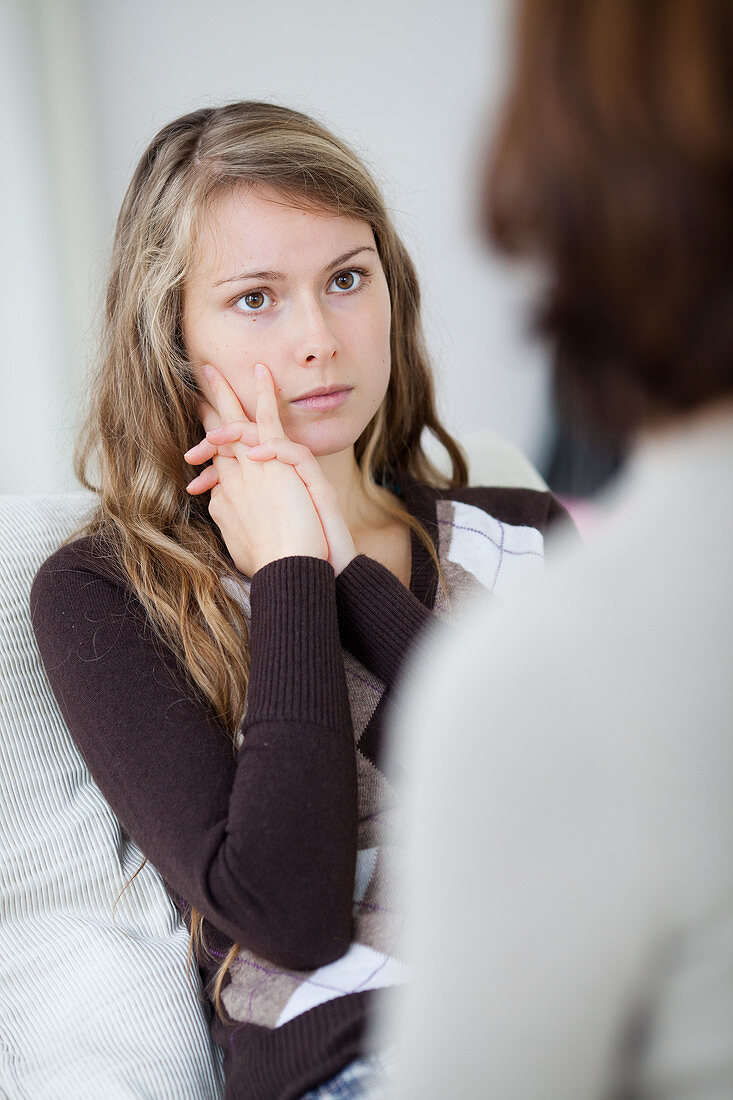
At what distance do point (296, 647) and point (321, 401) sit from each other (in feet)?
1.24

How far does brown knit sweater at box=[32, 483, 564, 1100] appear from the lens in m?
0.76

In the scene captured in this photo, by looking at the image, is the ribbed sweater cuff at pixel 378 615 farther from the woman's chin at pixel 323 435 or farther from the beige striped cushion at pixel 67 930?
the beige striped cushion at pixel 67 930

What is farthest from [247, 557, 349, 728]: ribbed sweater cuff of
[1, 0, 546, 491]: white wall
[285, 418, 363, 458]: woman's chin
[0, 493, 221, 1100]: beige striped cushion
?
[1, 0, 546, 491]: white wall

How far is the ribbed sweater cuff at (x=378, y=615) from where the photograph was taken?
3.11 ft

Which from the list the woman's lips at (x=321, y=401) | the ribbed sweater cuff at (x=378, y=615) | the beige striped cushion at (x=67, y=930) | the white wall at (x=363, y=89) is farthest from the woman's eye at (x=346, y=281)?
the white wall at (x=363, y=89)

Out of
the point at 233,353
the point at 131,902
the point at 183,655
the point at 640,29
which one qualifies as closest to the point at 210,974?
the point at 131,902

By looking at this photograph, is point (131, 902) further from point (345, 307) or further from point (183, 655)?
point (345, 307)

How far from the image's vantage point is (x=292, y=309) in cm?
104

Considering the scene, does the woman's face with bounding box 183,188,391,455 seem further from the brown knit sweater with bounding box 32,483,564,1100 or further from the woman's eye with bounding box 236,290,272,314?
the brown knit sweater with bounding box 32,483,564,1100

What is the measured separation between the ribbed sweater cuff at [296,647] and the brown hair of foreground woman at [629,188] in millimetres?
442

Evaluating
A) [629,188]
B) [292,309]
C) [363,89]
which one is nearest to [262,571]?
[292,309]

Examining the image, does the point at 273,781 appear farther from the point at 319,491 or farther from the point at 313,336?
the point at 313,336

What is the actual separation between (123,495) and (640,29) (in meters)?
0.92

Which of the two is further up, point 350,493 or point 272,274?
point 272,274
